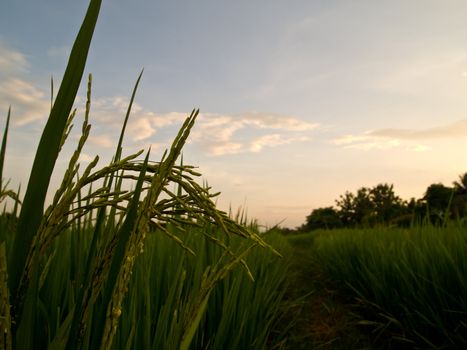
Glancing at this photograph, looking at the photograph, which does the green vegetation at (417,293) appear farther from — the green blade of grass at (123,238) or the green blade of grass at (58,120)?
the green blade of grass at (58,120)

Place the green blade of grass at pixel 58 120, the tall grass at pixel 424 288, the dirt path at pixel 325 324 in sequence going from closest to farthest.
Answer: the green blade of grass at pixel 58 120, the tall grass at pixel 424 288, the dirt path at pixel 325 324

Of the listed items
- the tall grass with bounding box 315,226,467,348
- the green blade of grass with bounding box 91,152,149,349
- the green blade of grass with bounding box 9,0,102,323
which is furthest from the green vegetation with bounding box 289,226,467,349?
the green blade of grass with bounding box 9,0,102,323

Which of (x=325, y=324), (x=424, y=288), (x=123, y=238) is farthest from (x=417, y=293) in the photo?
(x=123, y=238)

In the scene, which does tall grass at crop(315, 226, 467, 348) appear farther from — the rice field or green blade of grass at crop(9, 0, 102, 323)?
green blade of grass at crop(9, 0, 102, 323)

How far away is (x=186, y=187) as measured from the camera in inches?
22.2

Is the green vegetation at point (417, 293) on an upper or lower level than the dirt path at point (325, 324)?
upper

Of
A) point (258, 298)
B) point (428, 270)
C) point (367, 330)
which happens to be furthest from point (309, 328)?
point (258, 298)

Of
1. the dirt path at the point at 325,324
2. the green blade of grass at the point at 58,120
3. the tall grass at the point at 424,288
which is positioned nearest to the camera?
the green blade of grass at the point at 58,120

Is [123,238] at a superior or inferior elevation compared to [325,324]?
superior

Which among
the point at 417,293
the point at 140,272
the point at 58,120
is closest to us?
the point at 58,120

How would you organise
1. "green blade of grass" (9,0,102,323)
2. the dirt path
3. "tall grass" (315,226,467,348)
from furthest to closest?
the dirt path
"tall grass" (315,226,467,348)
"green blade of grass" (9,0,102,323)

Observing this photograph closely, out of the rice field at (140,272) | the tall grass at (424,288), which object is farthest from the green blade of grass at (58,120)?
the tall grass at (424,288)

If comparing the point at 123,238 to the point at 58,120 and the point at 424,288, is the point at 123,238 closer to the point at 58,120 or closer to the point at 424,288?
the point at 58,120

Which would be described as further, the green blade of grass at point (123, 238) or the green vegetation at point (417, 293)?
the green vegetation at point (417, 293)
